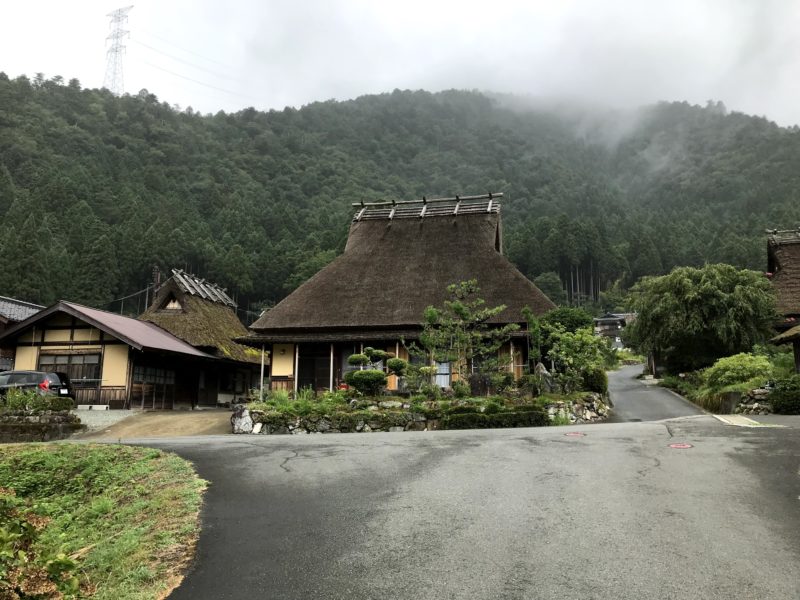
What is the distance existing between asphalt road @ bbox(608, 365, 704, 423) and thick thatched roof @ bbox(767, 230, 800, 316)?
25.1 feet

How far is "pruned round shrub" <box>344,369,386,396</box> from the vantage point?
17578mm

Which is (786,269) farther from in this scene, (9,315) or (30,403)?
(9,315)

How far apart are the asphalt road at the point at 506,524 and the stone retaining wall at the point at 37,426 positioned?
7.50 m

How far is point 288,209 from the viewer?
68125 millimetres

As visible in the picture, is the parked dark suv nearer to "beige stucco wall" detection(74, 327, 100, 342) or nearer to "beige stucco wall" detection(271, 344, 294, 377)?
"beige stucco wall" detection(74, 327, 100, 342)

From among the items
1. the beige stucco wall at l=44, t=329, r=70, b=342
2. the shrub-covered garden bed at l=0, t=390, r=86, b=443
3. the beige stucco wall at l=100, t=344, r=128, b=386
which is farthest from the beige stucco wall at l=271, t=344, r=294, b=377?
the shrub-covered garden bed at l=0, t=390, r=86, b=443

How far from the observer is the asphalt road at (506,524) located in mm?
4547

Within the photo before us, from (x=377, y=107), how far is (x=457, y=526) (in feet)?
388

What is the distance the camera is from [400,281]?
24938 mm

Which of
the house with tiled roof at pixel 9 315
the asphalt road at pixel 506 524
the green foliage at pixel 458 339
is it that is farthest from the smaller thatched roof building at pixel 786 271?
the house with tiled roof at pixel 9 315

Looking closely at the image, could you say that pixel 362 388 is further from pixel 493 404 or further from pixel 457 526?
pixel 457 526

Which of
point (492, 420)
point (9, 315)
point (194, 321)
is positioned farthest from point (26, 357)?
point (492, 420)

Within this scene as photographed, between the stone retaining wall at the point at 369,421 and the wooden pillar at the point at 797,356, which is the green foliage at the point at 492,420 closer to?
the stone retaining wall at the point at 369,421

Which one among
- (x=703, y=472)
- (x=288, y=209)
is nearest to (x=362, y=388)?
(x=703, y=472)
